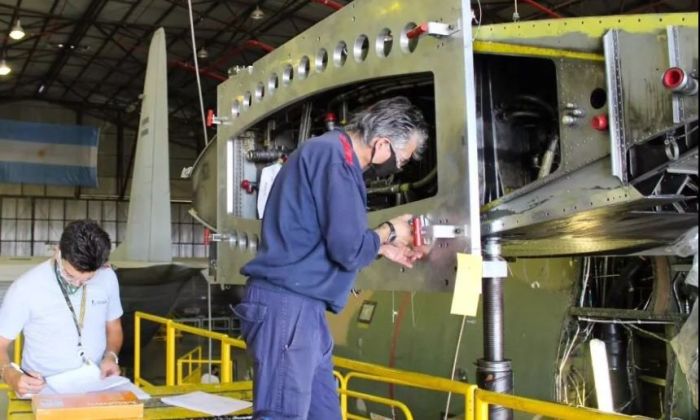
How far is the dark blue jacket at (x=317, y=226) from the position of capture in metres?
2.17

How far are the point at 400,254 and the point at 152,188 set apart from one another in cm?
793

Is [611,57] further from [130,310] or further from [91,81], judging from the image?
[91,81]

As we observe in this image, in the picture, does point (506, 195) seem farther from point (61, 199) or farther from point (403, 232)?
point (61, 199)

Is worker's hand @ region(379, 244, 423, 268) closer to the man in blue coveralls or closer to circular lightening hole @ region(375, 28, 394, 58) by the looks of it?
the man in blue coveralls

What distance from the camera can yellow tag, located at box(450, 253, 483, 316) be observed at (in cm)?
208


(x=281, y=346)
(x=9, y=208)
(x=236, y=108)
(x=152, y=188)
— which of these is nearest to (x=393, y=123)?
(x=281, y=346)

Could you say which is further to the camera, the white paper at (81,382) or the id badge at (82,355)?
the id badge at (82,355)

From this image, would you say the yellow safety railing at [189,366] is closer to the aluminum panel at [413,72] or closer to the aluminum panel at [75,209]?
the aluminum panel at [413,72]

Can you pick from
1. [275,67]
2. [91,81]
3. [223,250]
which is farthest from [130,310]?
[91,81]

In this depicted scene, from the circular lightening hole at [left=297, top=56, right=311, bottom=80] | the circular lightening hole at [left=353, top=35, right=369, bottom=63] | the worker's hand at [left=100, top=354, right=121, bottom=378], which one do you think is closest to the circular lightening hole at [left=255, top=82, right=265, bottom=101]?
the circular lightening hole at [left=297, top=56, right=311, bottom=80]

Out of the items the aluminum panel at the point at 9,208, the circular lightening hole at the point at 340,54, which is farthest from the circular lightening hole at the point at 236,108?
the aluminum panel at the point at 9,208

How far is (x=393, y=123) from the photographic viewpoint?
7.65ft

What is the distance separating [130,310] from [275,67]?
7.52 meters

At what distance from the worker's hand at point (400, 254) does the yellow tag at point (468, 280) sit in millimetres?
199
